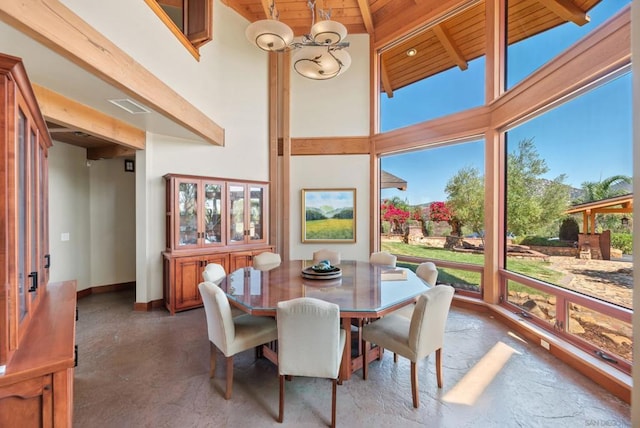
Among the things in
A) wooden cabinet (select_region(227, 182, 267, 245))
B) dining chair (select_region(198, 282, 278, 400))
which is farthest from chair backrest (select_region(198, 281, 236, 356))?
wooden cabinet (select_region(227, 182, 267, 245))

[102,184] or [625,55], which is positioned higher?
[625,55]

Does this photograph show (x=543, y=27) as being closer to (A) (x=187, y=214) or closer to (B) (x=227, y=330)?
(B) (x=227, y=330)

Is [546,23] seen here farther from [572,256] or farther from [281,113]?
[281,113]

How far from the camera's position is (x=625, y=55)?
2.28m

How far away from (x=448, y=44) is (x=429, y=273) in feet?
13.0

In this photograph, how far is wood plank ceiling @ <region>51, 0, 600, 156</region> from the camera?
432 centimetres

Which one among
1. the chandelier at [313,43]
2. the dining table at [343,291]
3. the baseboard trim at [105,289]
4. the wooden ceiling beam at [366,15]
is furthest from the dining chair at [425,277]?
the baseboard trim at [105,289]

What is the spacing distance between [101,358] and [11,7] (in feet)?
9.83

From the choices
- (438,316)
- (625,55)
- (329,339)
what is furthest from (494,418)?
(625,55)

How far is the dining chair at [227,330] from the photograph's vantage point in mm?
2238

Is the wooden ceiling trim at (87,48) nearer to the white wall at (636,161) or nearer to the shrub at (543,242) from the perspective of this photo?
the white wall at (636,161)

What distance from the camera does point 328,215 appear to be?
18.5 ft

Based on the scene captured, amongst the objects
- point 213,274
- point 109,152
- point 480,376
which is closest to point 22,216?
point 213,274

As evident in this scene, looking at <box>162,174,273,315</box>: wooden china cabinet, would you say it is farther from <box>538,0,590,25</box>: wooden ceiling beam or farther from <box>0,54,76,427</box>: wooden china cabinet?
<box>538,0,590,25</box>: wooden ceiling beam
